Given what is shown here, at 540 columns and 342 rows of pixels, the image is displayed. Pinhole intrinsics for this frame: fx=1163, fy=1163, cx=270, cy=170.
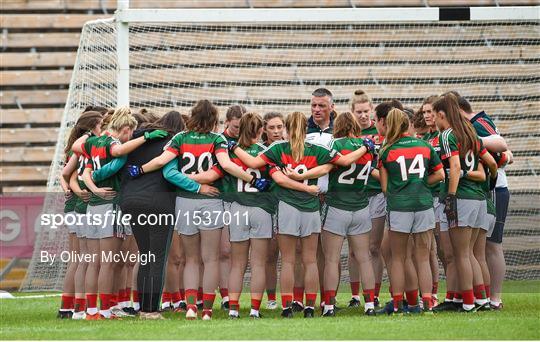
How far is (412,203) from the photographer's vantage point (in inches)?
386

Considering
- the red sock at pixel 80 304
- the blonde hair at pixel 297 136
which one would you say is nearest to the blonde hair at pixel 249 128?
the blonde hair at pixel 297 136

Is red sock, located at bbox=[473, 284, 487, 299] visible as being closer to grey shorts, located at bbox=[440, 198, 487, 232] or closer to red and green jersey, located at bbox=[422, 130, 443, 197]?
grey shorts, located at bbox=[440, 198, 487, 232]

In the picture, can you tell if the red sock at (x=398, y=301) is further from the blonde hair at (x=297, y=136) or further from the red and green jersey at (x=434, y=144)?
the blonde hair at (x=297, y=136)

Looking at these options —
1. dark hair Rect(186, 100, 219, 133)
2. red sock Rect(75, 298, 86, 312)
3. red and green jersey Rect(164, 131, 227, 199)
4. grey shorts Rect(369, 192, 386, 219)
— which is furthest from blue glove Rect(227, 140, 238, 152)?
red sock Rect(75, 298, 86, 312)

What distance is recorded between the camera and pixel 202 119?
982cm

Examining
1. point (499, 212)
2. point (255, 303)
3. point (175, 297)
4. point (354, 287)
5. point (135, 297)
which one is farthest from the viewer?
point (354, 287)

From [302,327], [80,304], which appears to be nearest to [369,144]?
[302,327]

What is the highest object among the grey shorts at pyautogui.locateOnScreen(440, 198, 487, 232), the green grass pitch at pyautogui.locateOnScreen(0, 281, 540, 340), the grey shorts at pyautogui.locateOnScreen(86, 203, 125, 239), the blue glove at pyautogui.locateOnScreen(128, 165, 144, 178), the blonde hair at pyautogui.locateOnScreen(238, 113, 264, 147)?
the blonde hair at pyautogui.locateOnScreen(238, 113, 264, 147)

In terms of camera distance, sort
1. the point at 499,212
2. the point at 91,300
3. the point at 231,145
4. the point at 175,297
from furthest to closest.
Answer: the point at 175,297 → the point at 499,212 → the point at 231,145 → the point at 91,300

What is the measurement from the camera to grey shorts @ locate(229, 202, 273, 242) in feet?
32.2

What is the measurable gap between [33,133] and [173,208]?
393 inches

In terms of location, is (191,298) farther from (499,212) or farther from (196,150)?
(499,212)

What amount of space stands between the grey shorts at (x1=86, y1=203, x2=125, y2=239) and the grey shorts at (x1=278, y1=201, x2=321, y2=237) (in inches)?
53.6

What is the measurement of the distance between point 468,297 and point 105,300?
311 cm
